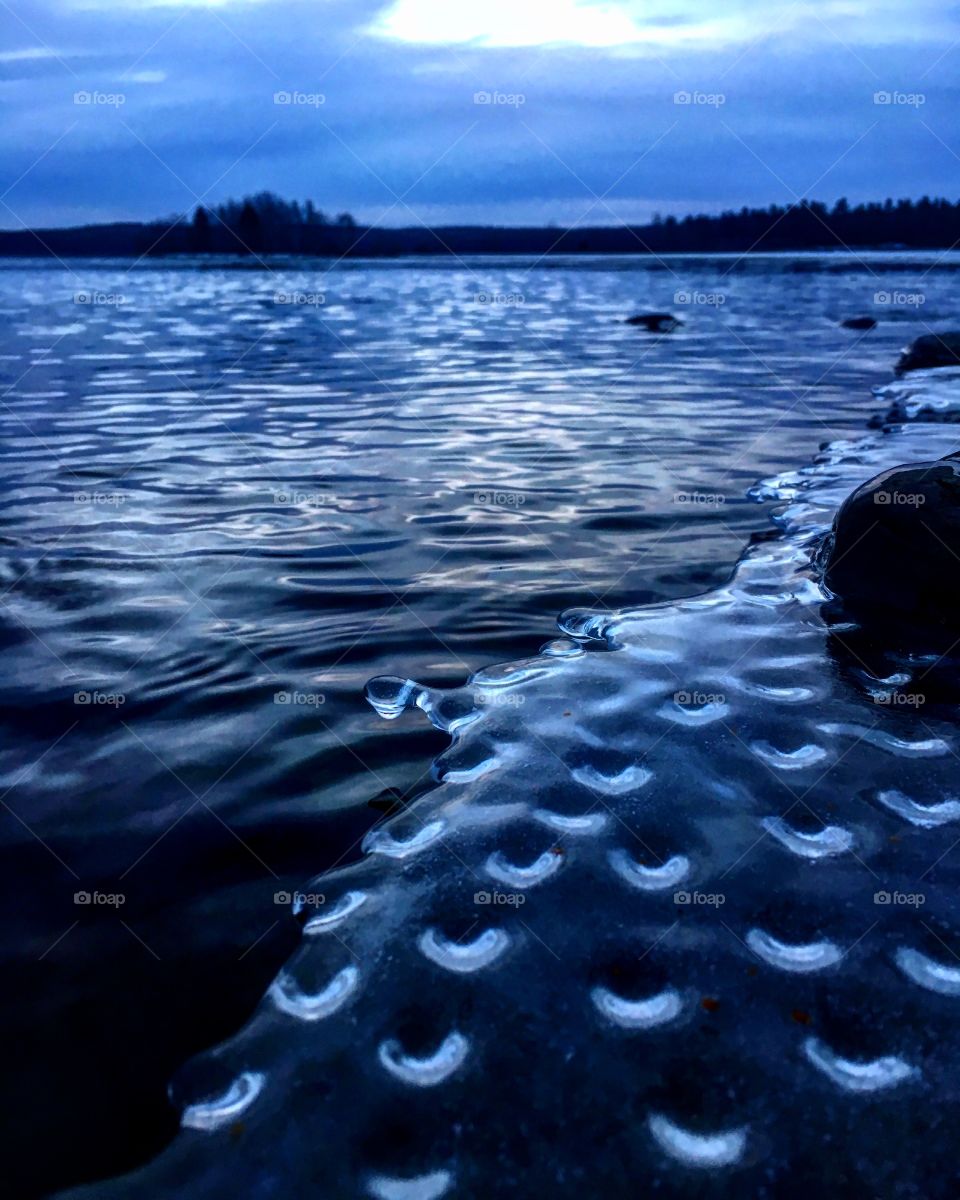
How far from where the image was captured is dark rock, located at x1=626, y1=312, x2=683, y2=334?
18.1 meters

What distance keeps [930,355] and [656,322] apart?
19.9 feet

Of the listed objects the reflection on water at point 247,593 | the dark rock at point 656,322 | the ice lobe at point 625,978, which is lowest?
the ice lobe at point 625,978

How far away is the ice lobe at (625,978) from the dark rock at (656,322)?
15.5m

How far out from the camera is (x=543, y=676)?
153 inches

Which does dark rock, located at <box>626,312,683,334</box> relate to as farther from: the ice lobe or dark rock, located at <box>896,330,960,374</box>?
the ice lobe

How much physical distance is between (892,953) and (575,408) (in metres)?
7.72

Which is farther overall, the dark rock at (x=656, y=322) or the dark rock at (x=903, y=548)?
the dark rock at (x=656, y=322)

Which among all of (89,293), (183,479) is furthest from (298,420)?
(89,293)

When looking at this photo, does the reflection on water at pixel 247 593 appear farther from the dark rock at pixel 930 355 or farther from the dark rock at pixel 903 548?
the dark rock at pixel 930 355

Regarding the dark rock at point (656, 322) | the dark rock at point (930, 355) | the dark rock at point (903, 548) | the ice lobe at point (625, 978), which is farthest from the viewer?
the dark rock at point (656, 322)

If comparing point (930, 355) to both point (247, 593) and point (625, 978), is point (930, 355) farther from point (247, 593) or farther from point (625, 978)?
point (625, 978)

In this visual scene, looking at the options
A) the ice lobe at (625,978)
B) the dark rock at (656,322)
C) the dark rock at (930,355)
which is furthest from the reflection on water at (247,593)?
the dark rock at (656,322)

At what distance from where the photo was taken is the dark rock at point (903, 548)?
4324mm

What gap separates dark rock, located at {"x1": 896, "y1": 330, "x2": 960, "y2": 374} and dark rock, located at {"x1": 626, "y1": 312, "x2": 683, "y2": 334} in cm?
470
